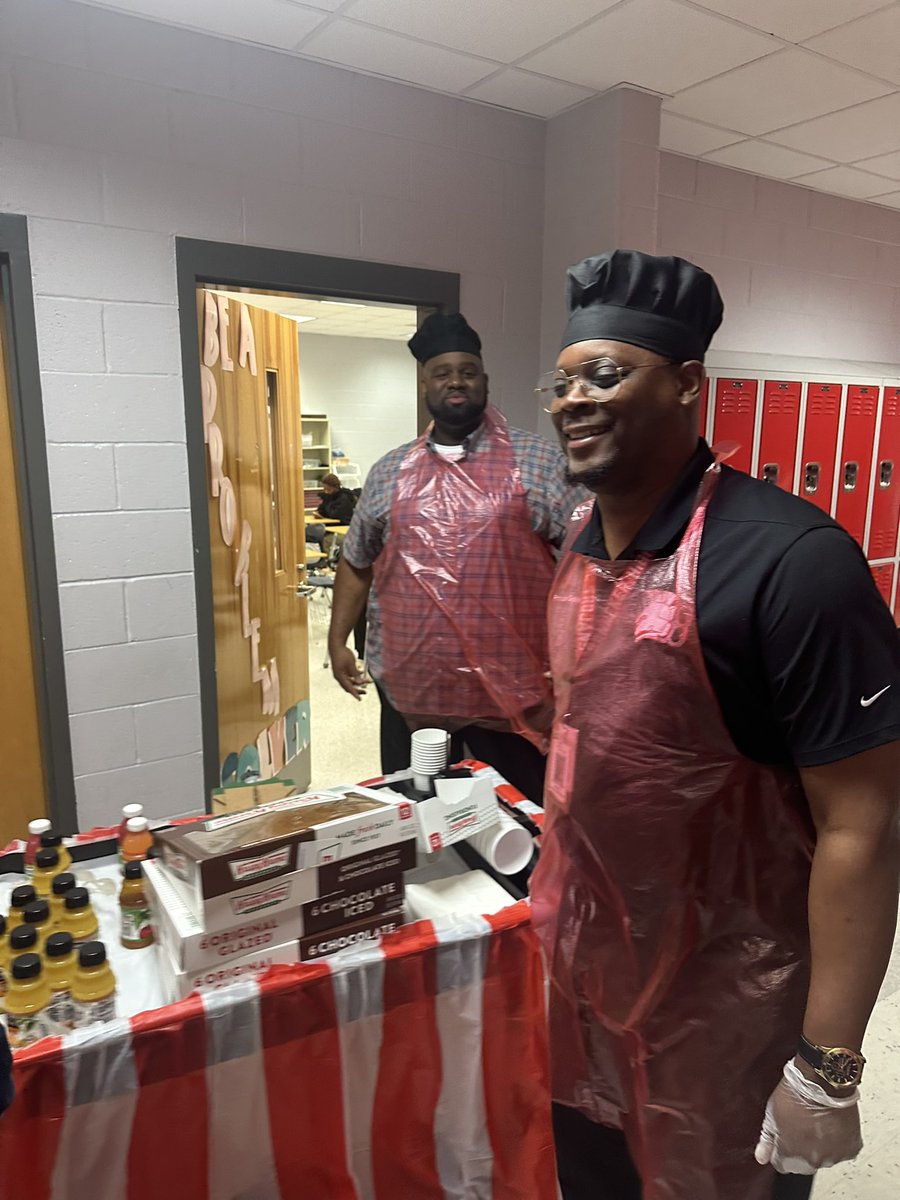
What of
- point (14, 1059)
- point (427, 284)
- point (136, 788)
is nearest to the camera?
point (14, 1059)

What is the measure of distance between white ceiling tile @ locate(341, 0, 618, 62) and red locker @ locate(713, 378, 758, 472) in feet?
5.19

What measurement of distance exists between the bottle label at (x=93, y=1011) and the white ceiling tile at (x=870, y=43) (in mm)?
2769

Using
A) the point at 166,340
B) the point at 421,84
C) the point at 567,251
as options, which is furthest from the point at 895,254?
the point at 166,340

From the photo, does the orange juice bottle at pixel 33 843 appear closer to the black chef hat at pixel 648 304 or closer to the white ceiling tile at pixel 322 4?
the black chef hat at pixel 648 304

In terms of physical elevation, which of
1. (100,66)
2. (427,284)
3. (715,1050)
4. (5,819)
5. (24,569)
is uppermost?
(100,66)

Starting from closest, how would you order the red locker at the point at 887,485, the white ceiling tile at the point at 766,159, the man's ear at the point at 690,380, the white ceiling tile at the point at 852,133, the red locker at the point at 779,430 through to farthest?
the man's ear at the point at 690,380 → the white ceiling tile at the point at 852,133 → the white ceiling tile at the point at 766,159 → the red locker at the point at 779,430 → the red locker at the point at 887,485

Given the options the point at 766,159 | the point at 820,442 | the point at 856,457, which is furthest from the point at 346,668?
the point at 856,457

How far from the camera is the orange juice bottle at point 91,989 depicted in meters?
0.99

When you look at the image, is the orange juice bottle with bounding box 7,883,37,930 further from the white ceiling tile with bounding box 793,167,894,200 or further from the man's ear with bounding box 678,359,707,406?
the white ceiling tile with bounding box 793,167,894,200

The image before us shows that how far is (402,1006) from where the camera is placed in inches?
43.4

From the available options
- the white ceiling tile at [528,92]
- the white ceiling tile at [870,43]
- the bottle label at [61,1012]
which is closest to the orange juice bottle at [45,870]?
the bottle label at [61,1012]

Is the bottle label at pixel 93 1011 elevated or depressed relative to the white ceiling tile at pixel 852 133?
depressed

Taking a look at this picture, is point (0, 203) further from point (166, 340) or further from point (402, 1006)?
point (402, 1006)

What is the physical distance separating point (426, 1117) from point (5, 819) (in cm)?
169
